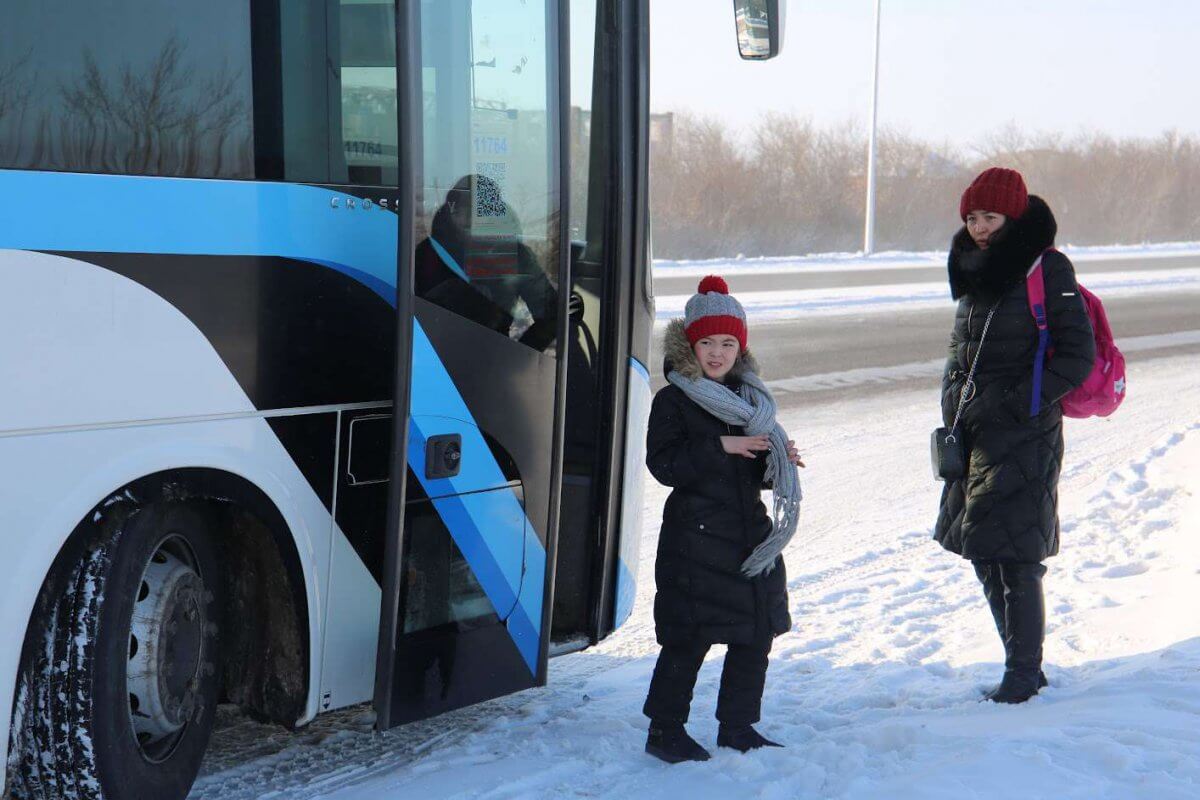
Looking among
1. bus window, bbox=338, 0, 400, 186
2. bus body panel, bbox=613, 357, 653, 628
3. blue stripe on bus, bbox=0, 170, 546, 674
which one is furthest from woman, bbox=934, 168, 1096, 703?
bus window, bbox=338, 0, 400, 186

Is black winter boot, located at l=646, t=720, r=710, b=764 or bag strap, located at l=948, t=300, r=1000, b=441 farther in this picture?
bag strap, located at l=948, t=300, r=1000, b=441

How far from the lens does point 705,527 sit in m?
3.92

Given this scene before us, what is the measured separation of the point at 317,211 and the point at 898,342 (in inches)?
512

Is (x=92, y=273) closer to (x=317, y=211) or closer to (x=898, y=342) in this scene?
(x=317, y=211)

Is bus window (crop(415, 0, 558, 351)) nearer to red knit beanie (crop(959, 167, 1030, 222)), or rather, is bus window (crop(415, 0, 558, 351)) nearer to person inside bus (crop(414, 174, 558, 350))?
person inside bus (crop(414, 174, 558, 350))

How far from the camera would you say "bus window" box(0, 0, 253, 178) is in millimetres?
2965

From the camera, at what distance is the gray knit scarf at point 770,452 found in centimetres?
389

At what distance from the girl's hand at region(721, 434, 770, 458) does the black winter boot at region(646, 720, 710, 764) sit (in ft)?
2.85

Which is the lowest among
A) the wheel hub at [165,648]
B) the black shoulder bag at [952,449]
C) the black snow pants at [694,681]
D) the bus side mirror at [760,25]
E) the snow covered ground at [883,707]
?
the snow covered ground at [883,707]

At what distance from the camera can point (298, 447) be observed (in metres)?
3.50

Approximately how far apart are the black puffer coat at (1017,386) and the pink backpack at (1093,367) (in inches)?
0.9

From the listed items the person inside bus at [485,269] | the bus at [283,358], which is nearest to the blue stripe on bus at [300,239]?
the bus at [283,358]

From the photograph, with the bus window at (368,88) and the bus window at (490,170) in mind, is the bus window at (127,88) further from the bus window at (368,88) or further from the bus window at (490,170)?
the bus window at (490,170)

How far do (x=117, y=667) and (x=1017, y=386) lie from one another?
9.48 ft
